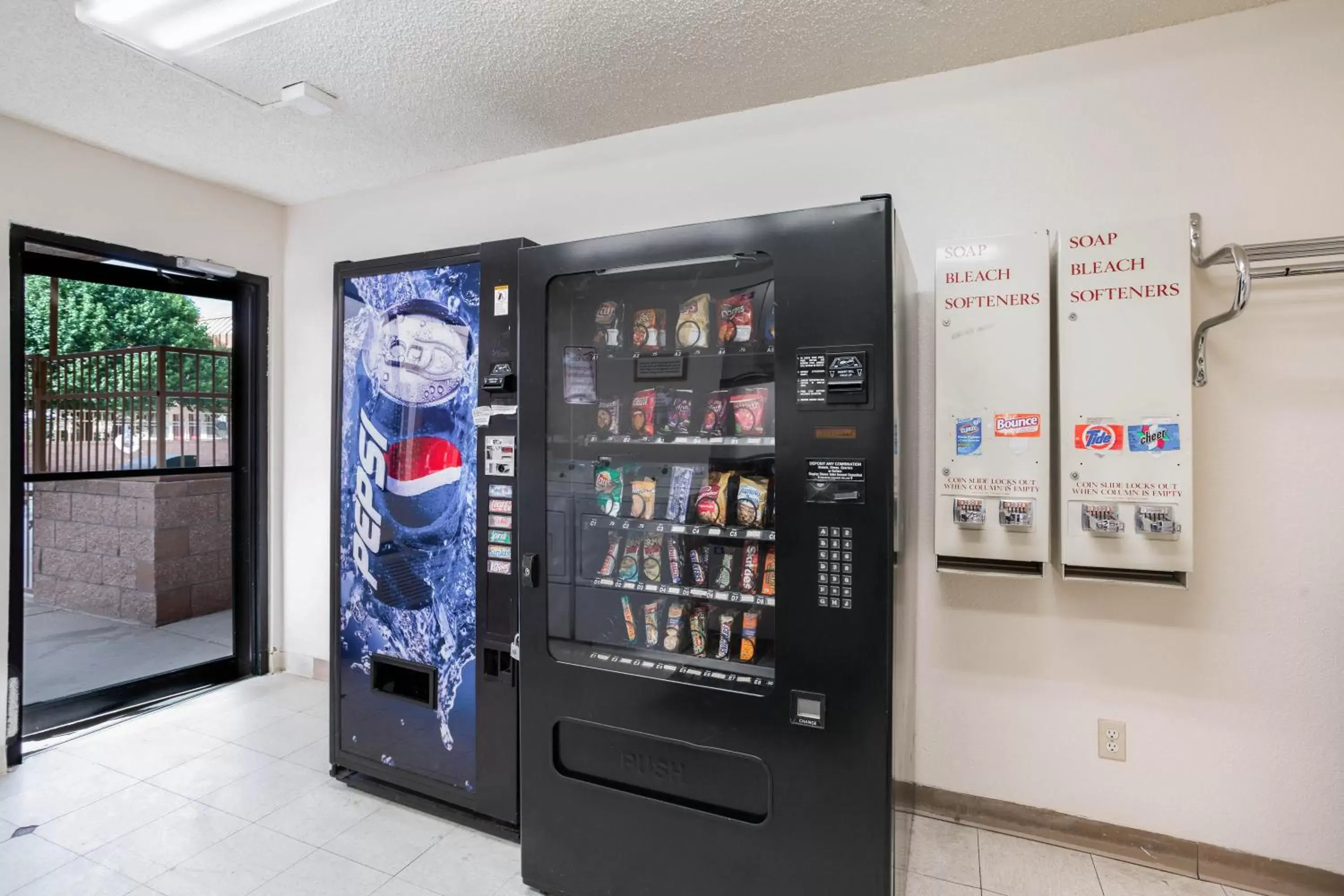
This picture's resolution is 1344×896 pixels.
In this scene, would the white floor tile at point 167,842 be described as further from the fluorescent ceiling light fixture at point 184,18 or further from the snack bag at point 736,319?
the fluorescent ceiling light fixture at point 184,18

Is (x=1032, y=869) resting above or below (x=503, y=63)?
below

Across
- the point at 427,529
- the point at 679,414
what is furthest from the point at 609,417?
the point at 427,529

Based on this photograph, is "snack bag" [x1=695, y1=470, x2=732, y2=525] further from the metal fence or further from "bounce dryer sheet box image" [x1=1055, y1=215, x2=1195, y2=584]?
the metal fence

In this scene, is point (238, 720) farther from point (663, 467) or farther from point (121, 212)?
point (663, 467)

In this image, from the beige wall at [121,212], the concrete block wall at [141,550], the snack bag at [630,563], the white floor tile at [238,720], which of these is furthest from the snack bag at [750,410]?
the concrete block wall at [141,550]

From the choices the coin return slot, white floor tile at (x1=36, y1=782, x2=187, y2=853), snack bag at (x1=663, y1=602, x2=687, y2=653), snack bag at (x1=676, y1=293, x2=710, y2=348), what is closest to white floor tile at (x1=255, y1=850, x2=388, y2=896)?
the coin return slot

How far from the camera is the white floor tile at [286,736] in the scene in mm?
2707

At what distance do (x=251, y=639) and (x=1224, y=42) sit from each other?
4.94m

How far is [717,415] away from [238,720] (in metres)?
2.88

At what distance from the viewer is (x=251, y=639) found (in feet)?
11.5

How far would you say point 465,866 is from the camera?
1988 millimetres

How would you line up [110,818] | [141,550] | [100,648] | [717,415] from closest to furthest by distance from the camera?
[717,415] < [110,818] < [100,648] < [141,550]

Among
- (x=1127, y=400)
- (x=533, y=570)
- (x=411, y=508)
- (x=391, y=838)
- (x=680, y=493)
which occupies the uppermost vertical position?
(x=1127, y=400)

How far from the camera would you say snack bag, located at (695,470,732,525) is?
1.74 m
